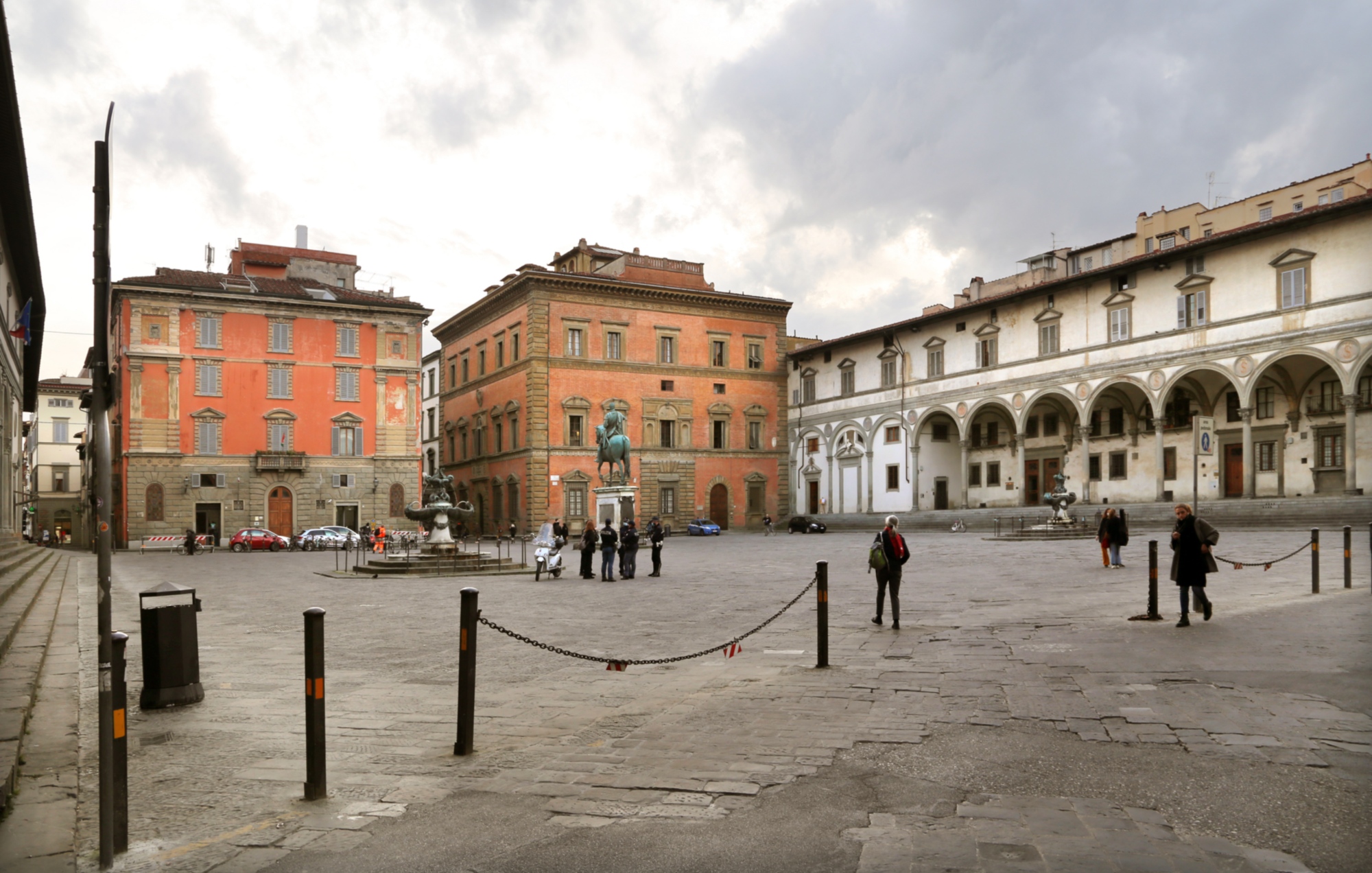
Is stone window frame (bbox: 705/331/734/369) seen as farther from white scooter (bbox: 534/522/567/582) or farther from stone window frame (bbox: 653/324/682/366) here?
white scooter (bbox: 534/522/567/582)

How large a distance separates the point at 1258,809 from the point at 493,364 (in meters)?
54.1

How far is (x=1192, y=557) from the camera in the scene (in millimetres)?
11250

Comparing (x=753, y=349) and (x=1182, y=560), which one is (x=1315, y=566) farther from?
(x=753, y=349)

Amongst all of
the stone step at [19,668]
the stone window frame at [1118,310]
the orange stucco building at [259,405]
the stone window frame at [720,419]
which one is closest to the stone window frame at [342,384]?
the orange stucco building at [259,405]

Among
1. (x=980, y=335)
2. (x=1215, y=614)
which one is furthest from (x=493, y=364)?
(x=1215, y=614)

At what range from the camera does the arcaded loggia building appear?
1393 inches

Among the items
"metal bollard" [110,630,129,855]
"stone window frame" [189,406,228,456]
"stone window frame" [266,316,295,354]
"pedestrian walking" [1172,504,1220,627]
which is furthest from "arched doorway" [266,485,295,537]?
"metal bollard" [110,630,129,855]

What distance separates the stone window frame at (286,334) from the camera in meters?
47.0

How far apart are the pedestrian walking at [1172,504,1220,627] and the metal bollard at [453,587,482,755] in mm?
8409

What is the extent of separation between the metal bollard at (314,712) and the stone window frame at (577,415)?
46.4 meters

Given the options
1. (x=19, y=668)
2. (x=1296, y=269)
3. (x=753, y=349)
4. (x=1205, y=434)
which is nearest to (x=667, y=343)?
(x=753, y=349)

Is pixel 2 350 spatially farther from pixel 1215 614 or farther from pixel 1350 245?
pixel 1350 245

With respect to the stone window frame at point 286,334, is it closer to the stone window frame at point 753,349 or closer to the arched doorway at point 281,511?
Answer: the arched doorway at point 281,511

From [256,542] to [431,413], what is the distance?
100ft
